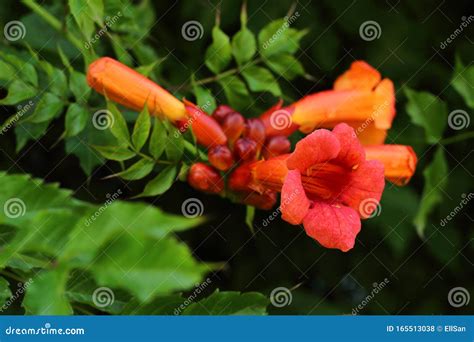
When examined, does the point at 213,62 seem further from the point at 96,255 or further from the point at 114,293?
the point at 96,255

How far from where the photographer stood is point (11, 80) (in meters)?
2.54

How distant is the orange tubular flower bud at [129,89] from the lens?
2508 mm

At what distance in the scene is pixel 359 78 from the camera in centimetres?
304

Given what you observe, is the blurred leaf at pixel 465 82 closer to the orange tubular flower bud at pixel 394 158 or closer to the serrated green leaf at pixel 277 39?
the orange tubular flower bud at pixel 394 158

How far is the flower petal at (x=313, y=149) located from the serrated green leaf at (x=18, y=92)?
98cm

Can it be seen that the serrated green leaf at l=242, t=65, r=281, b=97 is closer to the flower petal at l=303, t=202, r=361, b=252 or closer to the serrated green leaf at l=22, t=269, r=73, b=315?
the flower petal at l=303, t=202, r=361, b=252

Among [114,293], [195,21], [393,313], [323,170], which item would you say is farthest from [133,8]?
[393,313]

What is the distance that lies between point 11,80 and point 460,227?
231 centimetres

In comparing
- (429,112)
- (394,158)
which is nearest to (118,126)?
(394,158)

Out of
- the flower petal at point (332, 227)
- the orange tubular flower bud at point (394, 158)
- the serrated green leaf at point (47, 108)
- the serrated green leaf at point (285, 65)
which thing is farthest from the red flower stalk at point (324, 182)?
the serrated green leaf at point (47, 108)

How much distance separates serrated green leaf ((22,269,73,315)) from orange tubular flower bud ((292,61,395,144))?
4.61 feet

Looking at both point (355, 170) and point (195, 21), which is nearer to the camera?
point (355, 170)

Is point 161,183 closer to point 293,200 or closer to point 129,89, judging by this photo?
point 129,89

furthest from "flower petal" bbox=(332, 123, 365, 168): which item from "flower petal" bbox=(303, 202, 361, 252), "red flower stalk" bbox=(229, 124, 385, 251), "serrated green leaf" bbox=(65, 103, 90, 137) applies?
"serrated green leaf" bbox=(65, 103, 90, 137)
